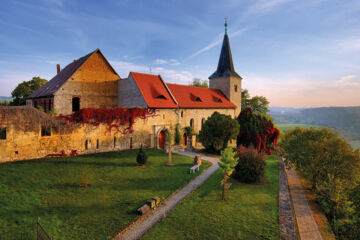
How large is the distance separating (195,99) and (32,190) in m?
25.2

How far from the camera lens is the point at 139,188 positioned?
13164mm

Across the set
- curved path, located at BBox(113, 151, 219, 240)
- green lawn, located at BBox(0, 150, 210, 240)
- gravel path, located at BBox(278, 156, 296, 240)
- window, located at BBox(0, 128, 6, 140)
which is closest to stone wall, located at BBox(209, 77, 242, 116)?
green lawn, located at BBox(0, 150, 210, 240)

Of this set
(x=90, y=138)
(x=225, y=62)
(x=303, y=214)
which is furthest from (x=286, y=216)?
(x=225, y=62)

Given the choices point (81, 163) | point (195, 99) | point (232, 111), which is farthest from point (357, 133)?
point (81, 163)

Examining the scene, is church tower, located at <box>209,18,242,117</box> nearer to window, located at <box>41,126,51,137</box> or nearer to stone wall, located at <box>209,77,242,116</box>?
stone wall, located at <box>209,77,242,116</box>

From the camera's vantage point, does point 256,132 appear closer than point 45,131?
No

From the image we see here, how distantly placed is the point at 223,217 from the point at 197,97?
2428 cm

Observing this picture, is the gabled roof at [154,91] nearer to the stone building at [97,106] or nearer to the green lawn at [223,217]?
the stone building at [97,106]

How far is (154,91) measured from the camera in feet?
90.7

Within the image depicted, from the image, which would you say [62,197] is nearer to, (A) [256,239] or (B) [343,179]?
(A) [256,239]

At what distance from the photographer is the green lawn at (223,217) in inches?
344

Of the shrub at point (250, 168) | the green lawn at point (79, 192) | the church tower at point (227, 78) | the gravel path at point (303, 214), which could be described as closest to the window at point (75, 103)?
the green lawn at point (79, 192)

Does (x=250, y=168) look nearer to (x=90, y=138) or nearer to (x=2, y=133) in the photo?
(x=90, y=138)

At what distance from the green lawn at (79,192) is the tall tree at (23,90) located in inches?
1027
